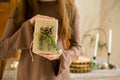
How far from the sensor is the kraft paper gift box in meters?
0.90

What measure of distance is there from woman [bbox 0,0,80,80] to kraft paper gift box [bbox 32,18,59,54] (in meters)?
0.03

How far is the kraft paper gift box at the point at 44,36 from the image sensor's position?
2.94 ft

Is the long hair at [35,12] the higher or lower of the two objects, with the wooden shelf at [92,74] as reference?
higher

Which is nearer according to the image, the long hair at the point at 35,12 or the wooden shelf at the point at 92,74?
the long hair at the point at 35,12

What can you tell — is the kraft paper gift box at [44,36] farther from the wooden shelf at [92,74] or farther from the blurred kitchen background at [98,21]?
the blurred kitchen background at [98,21]

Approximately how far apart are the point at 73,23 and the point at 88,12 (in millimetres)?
2005

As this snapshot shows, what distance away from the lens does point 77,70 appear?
1.47 meters

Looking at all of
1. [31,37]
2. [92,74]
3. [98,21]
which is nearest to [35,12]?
[31,37]

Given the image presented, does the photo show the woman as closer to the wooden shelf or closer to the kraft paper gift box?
the kraft paper gift box

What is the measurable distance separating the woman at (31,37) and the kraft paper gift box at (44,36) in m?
0.03

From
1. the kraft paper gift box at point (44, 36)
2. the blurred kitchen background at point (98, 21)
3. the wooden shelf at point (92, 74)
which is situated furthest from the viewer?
the blurred kitchen background at point (98, 21)

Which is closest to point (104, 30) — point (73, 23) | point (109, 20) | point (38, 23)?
point (109, 20)

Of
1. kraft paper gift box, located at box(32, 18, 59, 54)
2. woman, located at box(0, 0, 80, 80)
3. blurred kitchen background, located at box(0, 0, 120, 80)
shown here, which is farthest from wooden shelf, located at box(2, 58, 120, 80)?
blurred kitchen background, located at box(0, 0, 120, 80)

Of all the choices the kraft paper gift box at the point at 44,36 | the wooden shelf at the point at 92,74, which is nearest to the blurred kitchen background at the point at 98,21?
the wooden shelf at the point at 92,74
